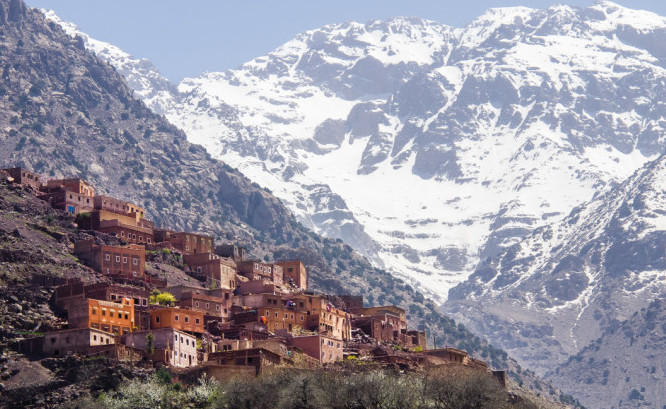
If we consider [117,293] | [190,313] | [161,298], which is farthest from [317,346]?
[117,293]

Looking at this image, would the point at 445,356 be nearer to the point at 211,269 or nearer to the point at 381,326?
the point at 381,326

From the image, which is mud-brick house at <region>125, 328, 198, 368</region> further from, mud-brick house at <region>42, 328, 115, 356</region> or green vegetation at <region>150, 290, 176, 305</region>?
green vegetation at <region>150, 290, 176, 305</region>

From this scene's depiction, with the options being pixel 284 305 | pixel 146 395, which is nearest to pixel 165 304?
pixel 284 305

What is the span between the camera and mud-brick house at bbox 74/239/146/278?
6309 inches

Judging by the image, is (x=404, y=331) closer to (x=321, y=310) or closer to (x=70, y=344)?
(x=321, y=310)

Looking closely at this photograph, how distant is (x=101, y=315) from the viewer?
453 ft

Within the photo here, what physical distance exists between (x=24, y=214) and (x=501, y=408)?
67.7 metres

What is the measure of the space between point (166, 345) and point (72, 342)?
30.0 ft

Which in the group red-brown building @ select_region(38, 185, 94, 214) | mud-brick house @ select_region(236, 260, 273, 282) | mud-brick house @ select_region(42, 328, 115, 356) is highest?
red-brown building @ select_region(38, 185, 94, 214)

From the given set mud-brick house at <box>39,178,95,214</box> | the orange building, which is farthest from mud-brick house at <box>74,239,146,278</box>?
the orange building

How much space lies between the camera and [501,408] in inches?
5025

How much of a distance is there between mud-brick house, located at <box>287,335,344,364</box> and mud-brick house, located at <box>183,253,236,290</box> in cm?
2837

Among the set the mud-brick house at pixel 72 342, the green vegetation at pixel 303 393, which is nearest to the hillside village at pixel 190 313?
the mud-brick house at pixel 72 342

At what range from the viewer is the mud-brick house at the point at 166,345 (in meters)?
133
